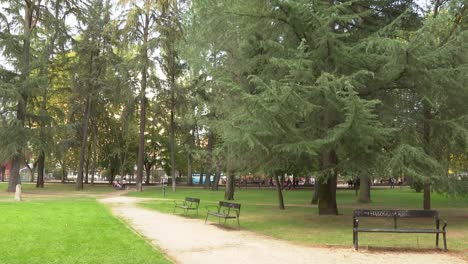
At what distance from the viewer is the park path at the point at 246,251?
29.9 feet

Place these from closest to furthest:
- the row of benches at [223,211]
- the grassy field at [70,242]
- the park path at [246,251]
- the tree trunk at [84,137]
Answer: the grassy field at [70,242]
the park path at [246,251]
the row of benches at [223,211]
the tree trunk at [84,137]

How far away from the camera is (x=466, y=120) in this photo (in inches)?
571

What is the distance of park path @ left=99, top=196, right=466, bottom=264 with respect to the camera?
9109mm

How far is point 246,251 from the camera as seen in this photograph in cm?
1012

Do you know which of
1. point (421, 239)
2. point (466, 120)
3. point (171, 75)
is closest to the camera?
point (421, 239)

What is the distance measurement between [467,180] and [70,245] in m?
12.7

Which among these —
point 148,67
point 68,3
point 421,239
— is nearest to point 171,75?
point 148,67

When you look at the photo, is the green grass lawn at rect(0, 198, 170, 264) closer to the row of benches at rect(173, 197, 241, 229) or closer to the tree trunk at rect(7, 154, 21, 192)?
the row of benches at rect(173, 197, 241, 229)

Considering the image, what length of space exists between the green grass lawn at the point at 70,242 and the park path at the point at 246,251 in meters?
0.59

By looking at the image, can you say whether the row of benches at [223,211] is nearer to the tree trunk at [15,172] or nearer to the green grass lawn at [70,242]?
the green grass lawn at [70,242]

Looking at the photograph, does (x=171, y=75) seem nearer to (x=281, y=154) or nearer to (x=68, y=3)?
(x=68, y=3)

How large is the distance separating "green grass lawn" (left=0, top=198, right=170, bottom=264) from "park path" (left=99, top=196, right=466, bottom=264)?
0.59 meters

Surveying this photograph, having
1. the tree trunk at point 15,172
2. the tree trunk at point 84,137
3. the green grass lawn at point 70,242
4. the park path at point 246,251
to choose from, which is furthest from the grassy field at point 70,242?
the tree trunk at point 84,137

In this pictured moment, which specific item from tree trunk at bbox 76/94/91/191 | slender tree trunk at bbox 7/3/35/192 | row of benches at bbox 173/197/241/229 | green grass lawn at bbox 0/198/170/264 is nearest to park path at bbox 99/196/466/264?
green grass lawn at bbox 0/198/170/264
